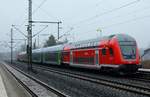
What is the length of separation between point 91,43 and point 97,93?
1498 centimetres

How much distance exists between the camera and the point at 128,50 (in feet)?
90.0

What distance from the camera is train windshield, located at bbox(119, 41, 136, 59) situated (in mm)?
27125

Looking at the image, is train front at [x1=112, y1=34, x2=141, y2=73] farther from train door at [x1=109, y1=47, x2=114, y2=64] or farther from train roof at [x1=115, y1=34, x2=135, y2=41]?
train door at [x1=109, y1=47, x2=114, y2=64]

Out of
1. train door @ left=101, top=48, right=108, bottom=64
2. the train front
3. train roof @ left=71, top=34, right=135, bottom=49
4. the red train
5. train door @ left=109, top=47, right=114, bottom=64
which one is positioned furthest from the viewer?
train door @ left=101, top=48, right=108, bottom=64

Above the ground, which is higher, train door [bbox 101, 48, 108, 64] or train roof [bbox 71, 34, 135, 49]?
train roof [bbox 71, 34, 135, 49]

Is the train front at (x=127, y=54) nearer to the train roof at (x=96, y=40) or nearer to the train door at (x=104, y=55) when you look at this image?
the train roof at (x=96, y=40)

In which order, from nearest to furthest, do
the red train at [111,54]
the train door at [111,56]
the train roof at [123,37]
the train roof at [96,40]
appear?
the red train at [111,54], the train door at [111,56], the train roof at [123,37], the train roof at [96,40]

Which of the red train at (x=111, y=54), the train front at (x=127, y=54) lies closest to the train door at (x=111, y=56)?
the red train at (x=111, y=54)

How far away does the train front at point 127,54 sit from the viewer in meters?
26.5

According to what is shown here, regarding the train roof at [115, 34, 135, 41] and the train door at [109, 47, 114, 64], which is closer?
the train door at [109, 47, 114, 64]

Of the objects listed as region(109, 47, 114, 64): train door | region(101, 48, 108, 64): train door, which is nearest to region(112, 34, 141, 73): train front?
region(109, 47, 114, 64): train door

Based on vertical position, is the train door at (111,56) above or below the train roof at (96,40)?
below

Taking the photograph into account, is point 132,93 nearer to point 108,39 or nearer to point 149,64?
point 108,39

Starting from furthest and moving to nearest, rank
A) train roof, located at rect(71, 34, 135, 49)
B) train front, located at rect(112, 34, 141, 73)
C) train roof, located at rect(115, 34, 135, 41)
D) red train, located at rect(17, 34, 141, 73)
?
train roof, located at rect(71, 34, 135, 49), train roof, located at rect(115, 34, 135, 41), red train, located at rect(17, 34, 141, 73), train front, located at rect(112, 34, 141, 73)
